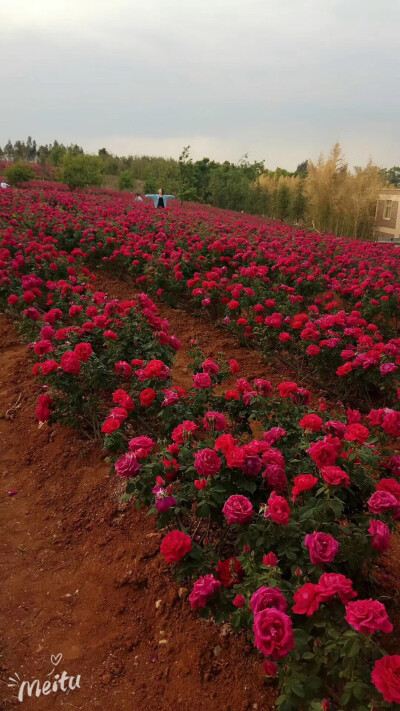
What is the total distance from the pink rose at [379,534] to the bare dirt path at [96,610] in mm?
863

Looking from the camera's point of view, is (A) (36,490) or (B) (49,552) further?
(A) (36,490)

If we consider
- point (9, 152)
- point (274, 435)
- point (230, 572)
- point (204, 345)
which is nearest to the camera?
point (230, 572)

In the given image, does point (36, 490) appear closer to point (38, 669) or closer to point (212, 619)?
point (38, 669)

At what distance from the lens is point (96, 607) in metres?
2.53

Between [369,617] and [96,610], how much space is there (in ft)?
5.66

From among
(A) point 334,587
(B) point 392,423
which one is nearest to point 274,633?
(A) point 334,587

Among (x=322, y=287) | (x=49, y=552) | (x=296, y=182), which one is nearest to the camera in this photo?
(x=49, y=552)

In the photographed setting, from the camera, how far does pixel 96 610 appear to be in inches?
99.0

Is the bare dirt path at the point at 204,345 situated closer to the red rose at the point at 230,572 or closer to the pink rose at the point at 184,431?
the pink rose at the point at 184,431

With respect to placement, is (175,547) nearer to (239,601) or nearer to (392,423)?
(239,601)

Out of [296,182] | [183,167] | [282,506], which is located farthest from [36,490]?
[296,182]

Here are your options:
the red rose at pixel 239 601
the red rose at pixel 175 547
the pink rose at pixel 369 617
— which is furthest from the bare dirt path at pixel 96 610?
the pink rose at pixel 369 617

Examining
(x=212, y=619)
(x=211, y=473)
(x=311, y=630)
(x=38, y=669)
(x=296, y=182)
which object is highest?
(x=296, y=182)

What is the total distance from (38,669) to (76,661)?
7.3 inches
